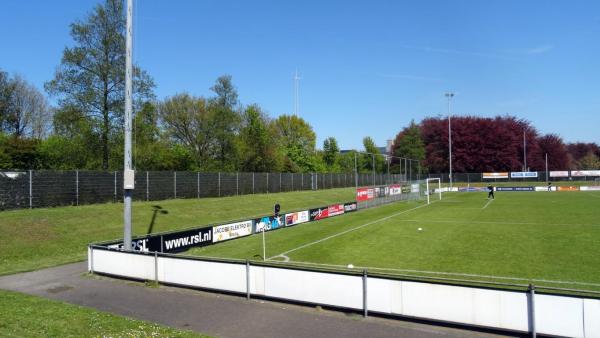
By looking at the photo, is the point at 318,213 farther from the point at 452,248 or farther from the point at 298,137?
the point at 298,137

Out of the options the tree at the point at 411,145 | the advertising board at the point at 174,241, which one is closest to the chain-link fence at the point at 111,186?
the advertising board at the point at 174,241

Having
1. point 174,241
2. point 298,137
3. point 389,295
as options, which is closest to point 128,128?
point 174,241

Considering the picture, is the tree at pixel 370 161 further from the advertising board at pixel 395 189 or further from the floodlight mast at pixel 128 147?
the floodlight mast at pixel 128 147

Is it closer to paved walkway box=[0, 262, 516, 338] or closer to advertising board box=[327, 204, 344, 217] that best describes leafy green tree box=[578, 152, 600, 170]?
advertising board box=[327, 204, 344, 217]

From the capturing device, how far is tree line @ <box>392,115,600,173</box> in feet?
337

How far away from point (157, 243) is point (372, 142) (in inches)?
3500

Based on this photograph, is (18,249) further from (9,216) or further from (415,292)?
(415,292)

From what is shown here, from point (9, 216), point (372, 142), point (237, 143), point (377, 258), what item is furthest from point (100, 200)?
point (372, 142)

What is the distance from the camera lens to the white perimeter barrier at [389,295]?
26.6 ft

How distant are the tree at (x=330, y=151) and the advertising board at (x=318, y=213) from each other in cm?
5881

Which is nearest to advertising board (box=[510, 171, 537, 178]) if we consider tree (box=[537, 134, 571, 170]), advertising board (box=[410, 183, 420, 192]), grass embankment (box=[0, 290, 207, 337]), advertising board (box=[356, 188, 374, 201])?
tree (box=[537, 134, 571, 170])

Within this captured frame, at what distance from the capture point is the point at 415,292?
927 centimetres

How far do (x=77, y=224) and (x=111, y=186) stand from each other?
20.1ft

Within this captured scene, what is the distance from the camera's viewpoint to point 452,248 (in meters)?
19.7
